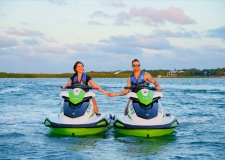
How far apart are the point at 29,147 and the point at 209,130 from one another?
476cm

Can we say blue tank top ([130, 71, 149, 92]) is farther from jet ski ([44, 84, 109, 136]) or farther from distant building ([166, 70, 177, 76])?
distant building ([166, 70, 177, 76])

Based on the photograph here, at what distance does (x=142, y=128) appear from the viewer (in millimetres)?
8148

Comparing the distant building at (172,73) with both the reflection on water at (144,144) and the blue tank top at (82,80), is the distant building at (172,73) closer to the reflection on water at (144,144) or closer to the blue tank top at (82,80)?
the blue tank top at (82,80)

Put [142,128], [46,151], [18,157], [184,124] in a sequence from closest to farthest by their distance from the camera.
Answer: [18,157] → [46,151] → [142,128] → [184,124]

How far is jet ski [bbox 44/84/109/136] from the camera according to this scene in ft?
27.3

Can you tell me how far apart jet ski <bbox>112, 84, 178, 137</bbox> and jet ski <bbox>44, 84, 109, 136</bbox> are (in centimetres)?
58

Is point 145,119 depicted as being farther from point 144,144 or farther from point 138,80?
point 138,80

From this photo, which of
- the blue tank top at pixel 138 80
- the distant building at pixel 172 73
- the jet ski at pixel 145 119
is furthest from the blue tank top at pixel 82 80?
the distant building at pixel 172 73

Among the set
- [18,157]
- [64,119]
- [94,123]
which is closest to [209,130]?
[94,123]

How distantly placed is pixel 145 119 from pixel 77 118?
151 centimetres

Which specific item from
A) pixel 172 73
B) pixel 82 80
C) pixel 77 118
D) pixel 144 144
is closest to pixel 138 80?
pixel 82 80

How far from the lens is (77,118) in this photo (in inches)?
330

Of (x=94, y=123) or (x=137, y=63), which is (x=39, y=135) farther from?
(x=137, y=63)

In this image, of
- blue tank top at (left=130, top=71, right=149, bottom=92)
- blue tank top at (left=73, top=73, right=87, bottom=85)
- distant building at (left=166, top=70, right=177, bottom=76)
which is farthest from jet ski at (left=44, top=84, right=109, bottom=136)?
distant building at (left=166, top=70, right=177, bottom=76)
